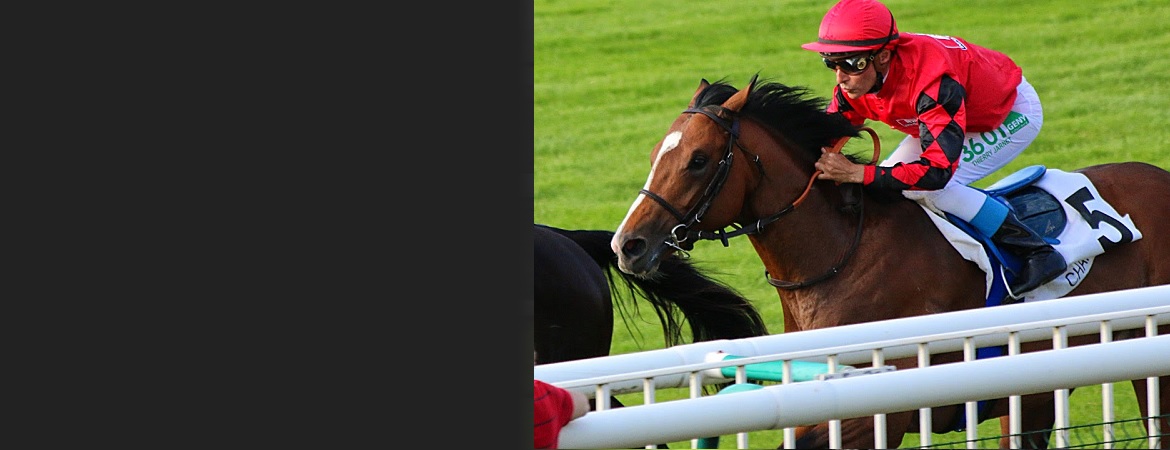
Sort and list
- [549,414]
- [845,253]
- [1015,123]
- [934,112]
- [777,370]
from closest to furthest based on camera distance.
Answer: [549,414] < [777,370] < [934,112] < [845,253] < [1015,123]

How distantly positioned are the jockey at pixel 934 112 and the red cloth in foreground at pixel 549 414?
2.25 metres

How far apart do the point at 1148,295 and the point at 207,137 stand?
6.09 ft

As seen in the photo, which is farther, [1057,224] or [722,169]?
[1057,224]

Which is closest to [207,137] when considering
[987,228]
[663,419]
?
[663,419]

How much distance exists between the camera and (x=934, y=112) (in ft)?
12.2

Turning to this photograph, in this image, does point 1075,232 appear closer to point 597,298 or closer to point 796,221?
point 796,221

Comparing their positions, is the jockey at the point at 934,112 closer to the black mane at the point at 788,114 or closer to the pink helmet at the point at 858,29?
the pink helmet at the point at 858,29

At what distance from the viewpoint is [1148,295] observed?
2527mm

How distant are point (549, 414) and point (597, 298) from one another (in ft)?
9.14

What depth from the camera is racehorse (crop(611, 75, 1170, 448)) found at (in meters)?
3.78

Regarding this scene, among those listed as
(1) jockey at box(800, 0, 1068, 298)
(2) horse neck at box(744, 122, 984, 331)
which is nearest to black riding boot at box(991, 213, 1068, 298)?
(1) jockey at box(800, 0, 1068, 298)

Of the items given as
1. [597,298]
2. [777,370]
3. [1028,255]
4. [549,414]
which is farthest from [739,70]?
[549,414]

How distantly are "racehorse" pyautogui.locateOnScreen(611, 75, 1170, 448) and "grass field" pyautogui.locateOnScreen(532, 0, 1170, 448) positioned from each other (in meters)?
3.57

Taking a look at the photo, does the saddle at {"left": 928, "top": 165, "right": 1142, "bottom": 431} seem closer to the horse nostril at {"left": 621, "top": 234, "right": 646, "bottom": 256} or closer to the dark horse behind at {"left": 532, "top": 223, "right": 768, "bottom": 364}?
the horse nostril at {"left": 621, "top": 234, "right": 646, "bottom": 256}
